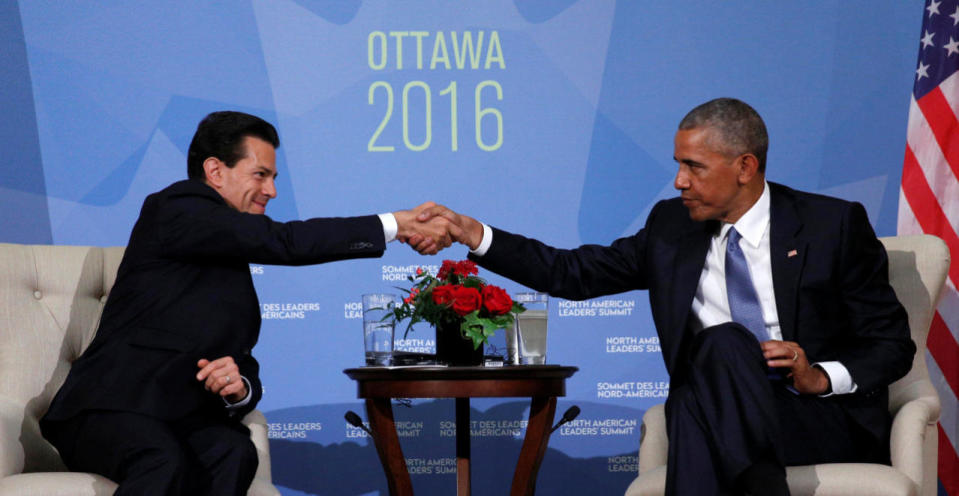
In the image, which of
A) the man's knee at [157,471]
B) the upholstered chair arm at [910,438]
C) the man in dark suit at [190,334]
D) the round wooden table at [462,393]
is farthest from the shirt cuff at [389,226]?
the upholstered chair arm at [910,438]

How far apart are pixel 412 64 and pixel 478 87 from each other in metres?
0.28

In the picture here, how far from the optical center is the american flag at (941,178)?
12.0 ft

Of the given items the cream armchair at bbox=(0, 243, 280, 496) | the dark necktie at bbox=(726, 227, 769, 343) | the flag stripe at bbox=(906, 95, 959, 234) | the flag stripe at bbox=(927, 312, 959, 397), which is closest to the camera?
the cream armchair at bbox=(0, 243, 280, 496)

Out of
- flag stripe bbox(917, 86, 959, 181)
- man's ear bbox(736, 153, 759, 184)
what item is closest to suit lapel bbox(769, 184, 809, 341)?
man's ear bbox(736, 153, 759, 184)

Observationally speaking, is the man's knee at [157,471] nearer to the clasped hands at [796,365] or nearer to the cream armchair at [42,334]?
the cream armchair at [42,334]

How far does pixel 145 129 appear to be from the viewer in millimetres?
3820

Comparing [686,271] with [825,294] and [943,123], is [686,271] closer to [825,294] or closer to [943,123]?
[825,294]

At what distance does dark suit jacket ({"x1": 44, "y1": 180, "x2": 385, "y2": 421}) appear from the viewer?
7.60 ft

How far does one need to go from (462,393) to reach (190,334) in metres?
0.75

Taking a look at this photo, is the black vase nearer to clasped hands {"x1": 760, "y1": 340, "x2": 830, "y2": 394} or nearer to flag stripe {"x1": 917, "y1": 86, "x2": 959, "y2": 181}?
clasped hands {"x1": 760, "y1": 340, "x2": 830, "y2": 394}

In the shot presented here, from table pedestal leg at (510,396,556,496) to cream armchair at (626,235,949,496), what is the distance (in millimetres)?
349

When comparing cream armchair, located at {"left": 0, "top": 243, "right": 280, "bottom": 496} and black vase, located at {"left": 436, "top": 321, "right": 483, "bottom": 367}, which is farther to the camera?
black vase, located at {"left": 436, "top": 321, "right": 483, "bottom": 367}

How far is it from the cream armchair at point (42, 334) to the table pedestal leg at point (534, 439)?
773mm

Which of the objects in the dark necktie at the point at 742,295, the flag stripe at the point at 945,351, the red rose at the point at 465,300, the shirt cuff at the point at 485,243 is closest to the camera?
the dark necktie at the point at 742,295
